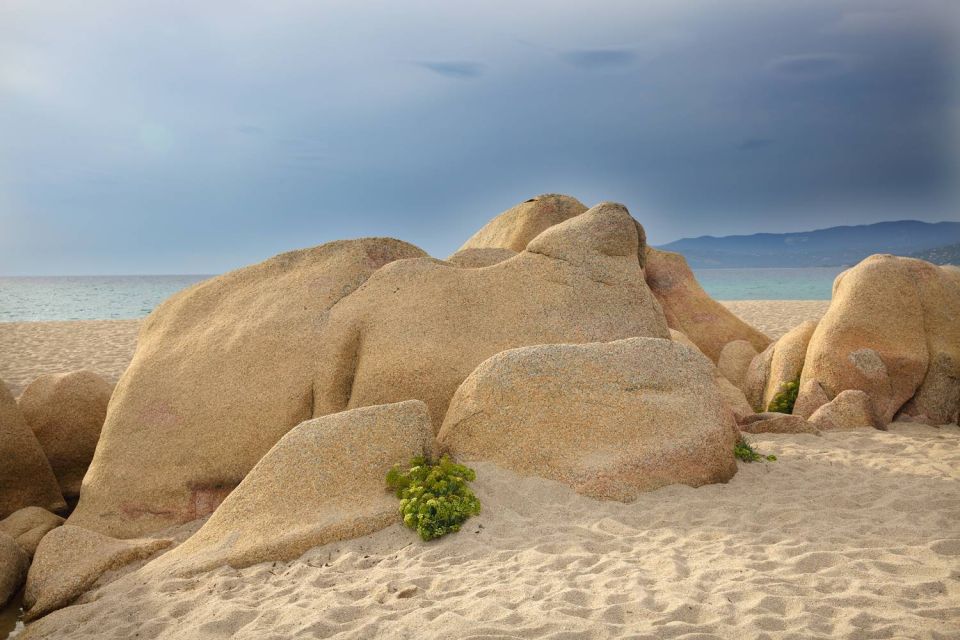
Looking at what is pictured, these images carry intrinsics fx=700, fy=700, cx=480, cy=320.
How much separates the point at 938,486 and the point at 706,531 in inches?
129

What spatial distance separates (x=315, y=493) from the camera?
7062 mm

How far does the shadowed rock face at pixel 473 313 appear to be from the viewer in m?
9.15

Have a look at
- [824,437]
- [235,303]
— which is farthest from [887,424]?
[235,303]

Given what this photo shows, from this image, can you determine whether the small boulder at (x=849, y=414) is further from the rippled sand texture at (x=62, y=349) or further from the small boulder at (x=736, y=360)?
the rippled sand texture at (x=62, y=349)

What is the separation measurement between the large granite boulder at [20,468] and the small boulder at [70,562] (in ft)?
8.92

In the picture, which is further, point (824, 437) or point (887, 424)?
point (887, 424)

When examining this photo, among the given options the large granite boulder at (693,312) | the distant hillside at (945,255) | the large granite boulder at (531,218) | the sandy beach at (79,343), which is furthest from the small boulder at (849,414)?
the distant hillside at (945,255)

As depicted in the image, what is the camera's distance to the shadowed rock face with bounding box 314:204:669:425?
9.15 meters

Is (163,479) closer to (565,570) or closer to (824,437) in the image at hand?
(565,570)

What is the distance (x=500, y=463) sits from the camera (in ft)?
24.6

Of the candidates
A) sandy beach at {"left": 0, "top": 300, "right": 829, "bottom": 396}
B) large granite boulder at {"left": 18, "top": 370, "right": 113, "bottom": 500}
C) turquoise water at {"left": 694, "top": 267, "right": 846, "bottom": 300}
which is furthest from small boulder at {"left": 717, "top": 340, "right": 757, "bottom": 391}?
turquoise water at {"left": 694, "top": 267, "right": 846, "bottom": 300}

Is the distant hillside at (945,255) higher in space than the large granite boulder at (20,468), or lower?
higher

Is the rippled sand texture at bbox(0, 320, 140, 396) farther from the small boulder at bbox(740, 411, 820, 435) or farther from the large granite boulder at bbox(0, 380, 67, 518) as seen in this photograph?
the small boulder at bbox(740, 411, 820, 435)

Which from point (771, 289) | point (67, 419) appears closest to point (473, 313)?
point (67, 419)
